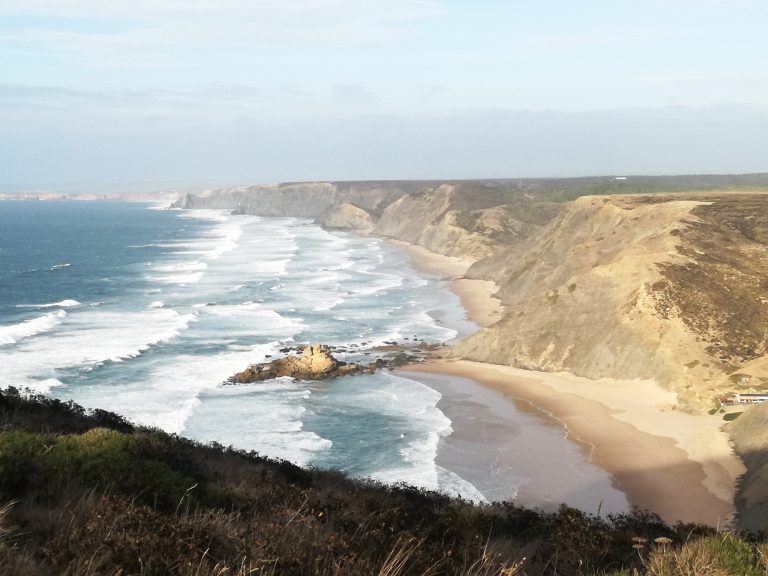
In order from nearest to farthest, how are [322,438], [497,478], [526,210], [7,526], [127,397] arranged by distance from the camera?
1. [7,526]
2. [497,478]
3. [322,438]
4. [127,397]
5. [526,210]

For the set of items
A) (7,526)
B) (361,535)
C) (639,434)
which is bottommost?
(639,434)

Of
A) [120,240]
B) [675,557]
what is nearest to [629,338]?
[675,557]

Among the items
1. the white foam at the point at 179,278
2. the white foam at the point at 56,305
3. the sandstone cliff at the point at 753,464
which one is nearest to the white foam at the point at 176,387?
the sandstone cliff at the point at 753,464

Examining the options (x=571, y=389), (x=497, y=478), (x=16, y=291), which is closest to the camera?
(x=497, y=478)

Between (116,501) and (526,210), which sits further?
(526,210)

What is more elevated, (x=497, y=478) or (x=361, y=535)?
(x=361, y=535)

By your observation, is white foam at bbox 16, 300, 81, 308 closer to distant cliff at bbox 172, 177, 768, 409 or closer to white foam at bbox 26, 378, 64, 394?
white foam at bbox 26, 378, 64, 394

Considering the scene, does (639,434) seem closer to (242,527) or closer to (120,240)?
(242,527)
